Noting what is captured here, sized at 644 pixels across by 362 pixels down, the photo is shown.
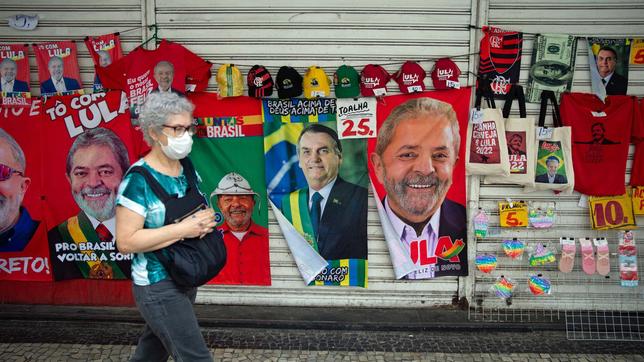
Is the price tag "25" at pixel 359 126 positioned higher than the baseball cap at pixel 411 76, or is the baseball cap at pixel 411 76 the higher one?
the baseball cap at pixel 411 76

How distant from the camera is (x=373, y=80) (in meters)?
4.93

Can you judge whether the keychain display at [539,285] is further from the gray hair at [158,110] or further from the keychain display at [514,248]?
the gray hair at [158,110]

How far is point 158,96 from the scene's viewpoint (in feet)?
9.59

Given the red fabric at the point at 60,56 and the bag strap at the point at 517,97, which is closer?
the bag strap at the point at 517,97

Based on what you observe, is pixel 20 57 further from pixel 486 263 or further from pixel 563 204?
pixel 563 204

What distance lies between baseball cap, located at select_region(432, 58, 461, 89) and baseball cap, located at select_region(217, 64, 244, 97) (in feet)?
6.42

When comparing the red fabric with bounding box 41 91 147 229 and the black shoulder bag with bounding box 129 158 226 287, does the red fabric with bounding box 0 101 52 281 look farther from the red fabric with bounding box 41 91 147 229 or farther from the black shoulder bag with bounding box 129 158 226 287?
the black shoulder bag with bounding box 129 158 226 287

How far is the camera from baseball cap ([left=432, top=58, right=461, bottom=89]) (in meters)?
Result: 4.95

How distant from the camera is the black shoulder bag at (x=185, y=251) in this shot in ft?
9.24

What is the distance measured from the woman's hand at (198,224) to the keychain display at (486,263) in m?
3.21

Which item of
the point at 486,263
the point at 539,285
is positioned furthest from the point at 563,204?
the point at 486,263

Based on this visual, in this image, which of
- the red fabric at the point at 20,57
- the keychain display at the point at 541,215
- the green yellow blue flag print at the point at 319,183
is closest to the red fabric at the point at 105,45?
the red fabric at the point at 20,57

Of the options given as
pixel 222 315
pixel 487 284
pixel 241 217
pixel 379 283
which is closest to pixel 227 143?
pixel 241 217

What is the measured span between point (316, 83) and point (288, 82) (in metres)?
0.28
